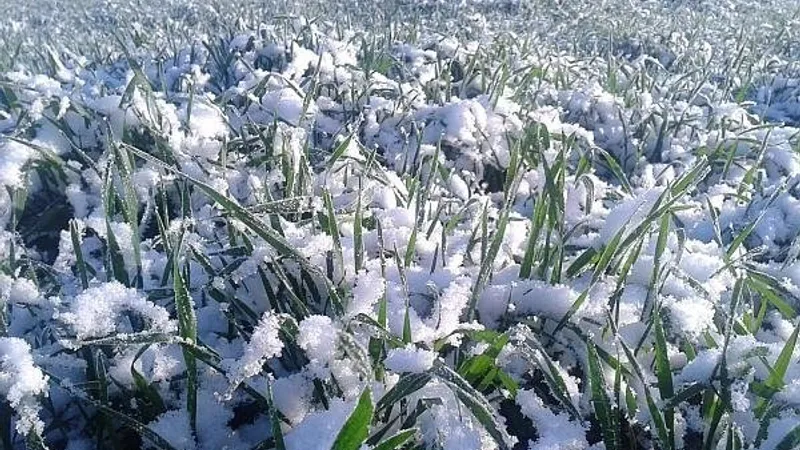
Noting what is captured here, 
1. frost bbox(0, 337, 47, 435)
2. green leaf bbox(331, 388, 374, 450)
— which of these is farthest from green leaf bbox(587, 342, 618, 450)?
frost bbox(0, 337, 47, 435)

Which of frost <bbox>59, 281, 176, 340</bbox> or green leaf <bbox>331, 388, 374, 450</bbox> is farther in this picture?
frost <bbox>59, 281, 176, 340</bbox>

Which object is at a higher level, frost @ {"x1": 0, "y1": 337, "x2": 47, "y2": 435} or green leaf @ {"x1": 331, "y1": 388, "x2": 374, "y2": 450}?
green leaf @ {"x1": 331, "y1": 388, "x2": 374, "y2": 450}

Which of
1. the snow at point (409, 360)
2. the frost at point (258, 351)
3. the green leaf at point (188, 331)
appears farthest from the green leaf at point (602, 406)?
the green leaf at point (188, 331)

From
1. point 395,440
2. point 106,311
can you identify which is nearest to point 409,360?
point 395,440

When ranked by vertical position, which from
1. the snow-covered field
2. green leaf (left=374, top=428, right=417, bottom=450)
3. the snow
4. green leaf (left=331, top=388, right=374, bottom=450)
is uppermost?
green leaf (left=331, top=388, right=374, bottom=450)

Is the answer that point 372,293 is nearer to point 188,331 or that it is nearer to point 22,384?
point 188,331

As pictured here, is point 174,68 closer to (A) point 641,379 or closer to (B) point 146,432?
(B) point 146,432

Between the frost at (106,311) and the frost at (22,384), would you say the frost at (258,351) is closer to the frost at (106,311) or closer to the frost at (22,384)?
the frost at (106,311)

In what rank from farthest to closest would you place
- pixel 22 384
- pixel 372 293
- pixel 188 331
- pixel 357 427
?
1. pixel 372 293
2. pixel 188 331
3. pixel 22 384
4. pixel 357 427

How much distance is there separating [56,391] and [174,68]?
2955 millimetres

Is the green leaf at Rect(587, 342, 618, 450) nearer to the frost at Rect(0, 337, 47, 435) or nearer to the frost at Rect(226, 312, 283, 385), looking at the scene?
the frost at Rect(226, 312, 283, 385)

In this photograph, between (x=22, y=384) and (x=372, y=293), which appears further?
(x=372, y=293)

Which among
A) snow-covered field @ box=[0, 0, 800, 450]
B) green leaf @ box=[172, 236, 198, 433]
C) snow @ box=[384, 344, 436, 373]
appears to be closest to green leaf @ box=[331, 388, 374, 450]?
snow-covered field @ box=[0, 0, 800, 450]

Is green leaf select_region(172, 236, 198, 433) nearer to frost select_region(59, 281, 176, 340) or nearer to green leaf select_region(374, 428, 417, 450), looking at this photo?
frost select_region(59, 281, 176, 340)
